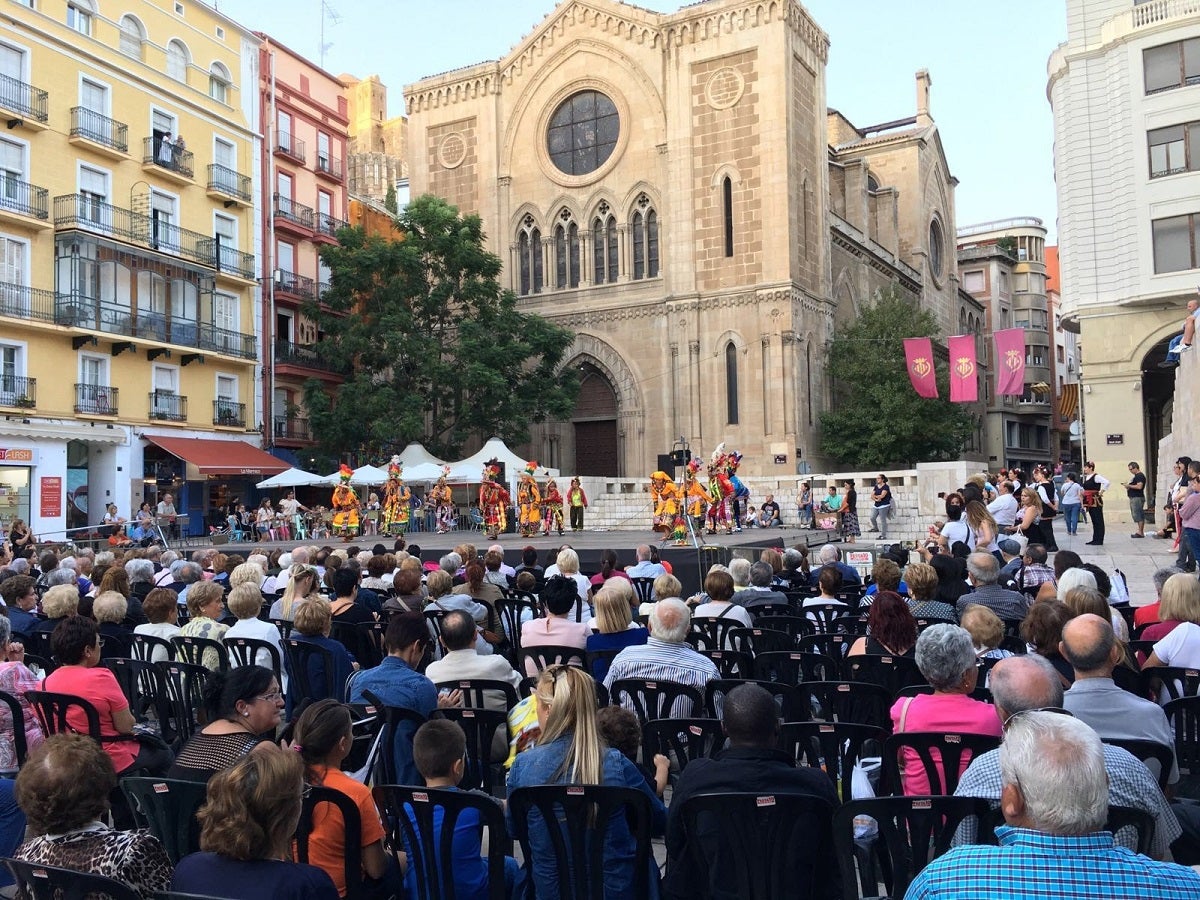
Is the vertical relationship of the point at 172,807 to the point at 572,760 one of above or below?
below

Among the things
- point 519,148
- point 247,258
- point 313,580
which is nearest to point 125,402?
point 247,258

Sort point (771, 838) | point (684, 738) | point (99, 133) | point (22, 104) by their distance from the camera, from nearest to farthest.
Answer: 1. point (771, 838)
2. point (684, 738)
3. point (22, 104)
4. point (99, 133)

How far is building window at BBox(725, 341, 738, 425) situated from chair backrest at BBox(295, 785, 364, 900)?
107 ft

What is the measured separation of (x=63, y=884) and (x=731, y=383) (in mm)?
33864

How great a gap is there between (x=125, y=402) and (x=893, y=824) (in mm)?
31290

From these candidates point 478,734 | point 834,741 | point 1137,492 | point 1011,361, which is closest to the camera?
point 834,741

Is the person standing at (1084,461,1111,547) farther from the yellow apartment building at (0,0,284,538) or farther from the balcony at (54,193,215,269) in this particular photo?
the balcony at (54,193,215,269)

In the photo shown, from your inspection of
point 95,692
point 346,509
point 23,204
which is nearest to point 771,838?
point 95,692

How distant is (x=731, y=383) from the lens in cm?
3588

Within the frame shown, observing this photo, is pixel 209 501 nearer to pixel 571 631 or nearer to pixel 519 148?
pixel 519 148

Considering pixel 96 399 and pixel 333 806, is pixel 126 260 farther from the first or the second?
pixel 333 806

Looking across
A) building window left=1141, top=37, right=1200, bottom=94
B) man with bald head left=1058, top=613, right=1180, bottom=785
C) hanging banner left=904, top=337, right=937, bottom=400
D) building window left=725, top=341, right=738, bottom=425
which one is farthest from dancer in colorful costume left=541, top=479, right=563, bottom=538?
man with bald head left=1058, top=613, right=1180, bottom=785

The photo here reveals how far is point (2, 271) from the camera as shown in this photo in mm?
27391

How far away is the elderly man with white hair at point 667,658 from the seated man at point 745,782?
1.95m
